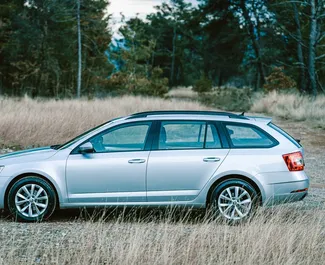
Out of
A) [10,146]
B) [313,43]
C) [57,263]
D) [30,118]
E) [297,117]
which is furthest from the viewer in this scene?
[313,43]

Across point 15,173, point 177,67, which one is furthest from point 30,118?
point 177,67

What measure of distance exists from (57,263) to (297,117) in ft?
63.8

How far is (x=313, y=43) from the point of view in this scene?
96.2 ft

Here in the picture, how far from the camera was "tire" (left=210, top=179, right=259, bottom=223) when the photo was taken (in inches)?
305

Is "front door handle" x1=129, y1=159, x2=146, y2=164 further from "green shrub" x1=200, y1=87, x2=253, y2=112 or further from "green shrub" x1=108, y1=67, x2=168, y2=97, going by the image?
"green shrub" x1=108, y1=67, x2=168, y2=97

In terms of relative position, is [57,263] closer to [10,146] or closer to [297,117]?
[10,146]

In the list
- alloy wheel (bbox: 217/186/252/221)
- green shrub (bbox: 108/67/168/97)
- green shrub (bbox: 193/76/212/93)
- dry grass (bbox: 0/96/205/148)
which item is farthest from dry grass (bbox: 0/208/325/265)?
green shrub (bbox: 193/76/212/93)

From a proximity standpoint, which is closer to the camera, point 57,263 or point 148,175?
point 57,263

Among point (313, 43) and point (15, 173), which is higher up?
point (313, 43)

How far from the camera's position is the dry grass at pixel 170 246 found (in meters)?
5.74

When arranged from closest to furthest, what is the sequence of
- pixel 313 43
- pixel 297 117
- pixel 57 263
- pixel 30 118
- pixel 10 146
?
pixel 57 263 < pixel 10 146 < pixel 30 118 < pixel 297 117 < pixel 313 43

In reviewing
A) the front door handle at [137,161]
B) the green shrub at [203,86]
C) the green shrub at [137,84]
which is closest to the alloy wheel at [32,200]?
the front door handle at [137,161]

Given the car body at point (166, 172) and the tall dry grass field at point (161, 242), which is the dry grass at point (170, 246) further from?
the car body at point (166, 172)

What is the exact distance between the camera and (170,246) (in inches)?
245
